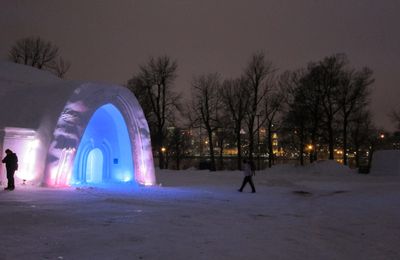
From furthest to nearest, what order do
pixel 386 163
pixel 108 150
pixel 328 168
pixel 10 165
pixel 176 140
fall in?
pixel 176 140
pixel 328 168
pixel 386 163
pixel 108 150
pixel 10 165

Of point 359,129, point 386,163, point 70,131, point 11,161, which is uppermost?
point 359,129

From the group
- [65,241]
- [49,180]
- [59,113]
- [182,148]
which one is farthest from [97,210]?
[182,148]

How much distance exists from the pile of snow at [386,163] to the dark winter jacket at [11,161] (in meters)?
28.3

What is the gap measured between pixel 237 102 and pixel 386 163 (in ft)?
54.6

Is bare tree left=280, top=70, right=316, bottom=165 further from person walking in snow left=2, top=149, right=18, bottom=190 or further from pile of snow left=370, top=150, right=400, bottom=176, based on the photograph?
person walking in snow left=2, top=149, right=18, bottom=190

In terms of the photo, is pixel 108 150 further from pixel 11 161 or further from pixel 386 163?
pixel 386 163

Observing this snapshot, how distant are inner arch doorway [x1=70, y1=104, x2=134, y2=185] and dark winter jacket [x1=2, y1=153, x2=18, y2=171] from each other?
460cm

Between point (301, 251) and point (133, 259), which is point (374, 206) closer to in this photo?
point (301, 251)

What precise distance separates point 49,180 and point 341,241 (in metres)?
11.5

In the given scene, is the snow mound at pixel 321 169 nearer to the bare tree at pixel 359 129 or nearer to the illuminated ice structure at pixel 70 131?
the bare tree at pixel 359 129

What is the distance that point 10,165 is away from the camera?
1512cm

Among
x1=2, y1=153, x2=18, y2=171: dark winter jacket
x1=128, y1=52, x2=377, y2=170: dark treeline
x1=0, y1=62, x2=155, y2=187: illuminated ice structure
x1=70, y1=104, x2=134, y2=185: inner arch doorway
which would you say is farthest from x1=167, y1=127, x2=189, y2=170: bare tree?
x1=2, y1=153, x2=18, y2=171: dark winter jacket

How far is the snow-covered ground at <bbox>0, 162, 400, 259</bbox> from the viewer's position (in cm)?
675

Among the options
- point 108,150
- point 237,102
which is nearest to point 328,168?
point 237,102
